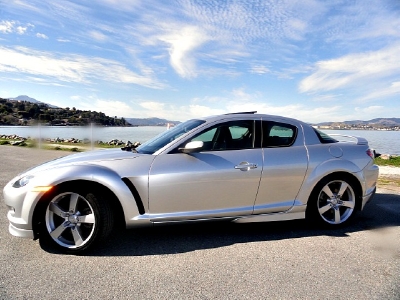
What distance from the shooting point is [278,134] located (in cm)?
353

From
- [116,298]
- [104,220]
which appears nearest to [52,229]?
[104,220]

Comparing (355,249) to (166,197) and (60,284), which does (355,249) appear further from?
(60,284)

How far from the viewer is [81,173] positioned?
9.39ft

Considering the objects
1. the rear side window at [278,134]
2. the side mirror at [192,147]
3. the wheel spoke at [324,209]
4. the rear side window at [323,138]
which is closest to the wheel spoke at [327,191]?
the wheel spoke at [324,209]

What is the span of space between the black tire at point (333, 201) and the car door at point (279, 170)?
0.36 m

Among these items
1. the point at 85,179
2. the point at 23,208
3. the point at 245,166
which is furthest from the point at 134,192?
the point at 245,166

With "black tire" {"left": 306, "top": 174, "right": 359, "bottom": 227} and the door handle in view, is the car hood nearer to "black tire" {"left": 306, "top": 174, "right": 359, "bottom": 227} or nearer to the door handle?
the door handle

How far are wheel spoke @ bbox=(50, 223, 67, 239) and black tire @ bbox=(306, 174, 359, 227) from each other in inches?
121

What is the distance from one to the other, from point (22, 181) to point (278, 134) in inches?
124

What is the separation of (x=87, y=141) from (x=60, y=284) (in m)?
13.7

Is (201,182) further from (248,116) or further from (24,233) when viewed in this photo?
(24,233)

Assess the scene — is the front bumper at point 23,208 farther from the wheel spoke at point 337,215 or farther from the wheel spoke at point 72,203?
the wheel spoke at point 337,215

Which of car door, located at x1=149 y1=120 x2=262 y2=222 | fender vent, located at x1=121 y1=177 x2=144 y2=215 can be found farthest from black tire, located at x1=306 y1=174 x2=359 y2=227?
fender vent, located at x1=121 y1=177 x2=144 y2=215

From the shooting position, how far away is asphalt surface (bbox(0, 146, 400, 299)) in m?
2.20
